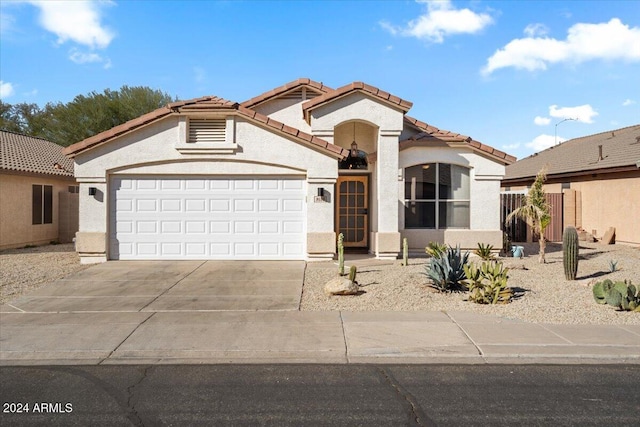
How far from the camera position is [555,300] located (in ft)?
31.4

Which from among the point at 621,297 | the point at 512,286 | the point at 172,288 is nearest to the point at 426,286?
the point at 512,286

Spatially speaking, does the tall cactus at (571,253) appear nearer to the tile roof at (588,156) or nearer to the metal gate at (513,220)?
the tile roof at (588,156)

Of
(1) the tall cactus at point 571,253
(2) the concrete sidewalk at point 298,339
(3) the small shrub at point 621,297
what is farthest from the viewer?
(1) the tall cactus at point 571,253

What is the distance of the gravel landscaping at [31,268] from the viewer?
10766mm

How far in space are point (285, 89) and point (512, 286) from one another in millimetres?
9996

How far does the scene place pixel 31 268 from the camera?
12.8 metres

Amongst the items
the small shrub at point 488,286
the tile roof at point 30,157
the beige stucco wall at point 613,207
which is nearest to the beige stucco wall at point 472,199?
the small shrub at point 488,286

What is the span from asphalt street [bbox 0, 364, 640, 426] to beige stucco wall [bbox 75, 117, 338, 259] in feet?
25.6

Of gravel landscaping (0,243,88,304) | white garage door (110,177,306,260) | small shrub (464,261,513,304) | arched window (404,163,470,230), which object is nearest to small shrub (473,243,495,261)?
arched window (404,163,470,230)

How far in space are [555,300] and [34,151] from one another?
21391 millimetres

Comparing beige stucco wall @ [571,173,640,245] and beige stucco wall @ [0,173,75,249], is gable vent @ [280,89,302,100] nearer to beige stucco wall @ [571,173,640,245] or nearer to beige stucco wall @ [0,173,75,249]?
beige stucco wall @ [0,173,75,249]

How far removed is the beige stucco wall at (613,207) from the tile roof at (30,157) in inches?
890

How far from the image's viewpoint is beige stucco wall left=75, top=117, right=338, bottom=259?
44.7 feet

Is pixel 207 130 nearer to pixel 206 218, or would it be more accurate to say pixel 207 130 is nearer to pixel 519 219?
pixel 206 218
